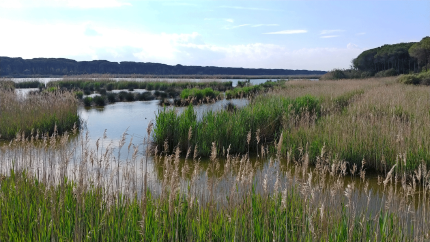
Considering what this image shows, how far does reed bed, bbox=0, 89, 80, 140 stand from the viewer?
9692 millimetres

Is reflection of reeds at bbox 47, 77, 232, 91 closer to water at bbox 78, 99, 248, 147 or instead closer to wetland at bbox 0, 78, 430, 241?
water at bbox 78, 99, 248, 147

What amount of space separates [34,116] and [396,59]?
5774cm

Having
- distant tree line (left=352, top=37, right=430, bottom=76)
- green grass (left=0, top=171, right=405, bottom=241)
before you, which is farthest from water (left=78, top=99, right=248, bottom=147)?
distant tree line (left=352, top=37, right=430, bottom=76)

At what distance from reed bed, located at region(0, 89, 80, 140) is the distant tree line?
4246cm

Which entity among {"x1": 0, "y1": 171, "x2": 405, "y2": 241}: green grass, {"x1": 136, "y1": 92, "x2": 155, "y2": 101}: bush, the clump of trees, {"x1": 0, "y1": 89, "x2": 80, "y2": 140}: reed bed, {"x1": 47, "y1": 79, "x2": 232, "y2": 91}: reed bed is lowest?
{"x1": 0, "y1": 171, "x2": 405, "y2": 241}: green grass

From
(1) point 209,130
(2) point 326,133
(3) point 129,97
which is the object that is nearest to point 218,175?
(1) point 209,130

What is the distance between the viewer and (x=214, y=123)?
8.77 meters

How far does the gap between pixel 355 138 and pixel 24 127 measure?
8872 mm

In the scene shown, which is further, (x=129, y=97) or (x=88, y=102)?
(x=129, y=97)

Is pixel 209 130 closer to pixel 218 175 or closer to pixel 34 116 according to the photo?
pixel 218 175

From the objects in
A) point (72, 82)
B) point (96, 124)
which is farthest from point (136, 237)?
point (72, 82)

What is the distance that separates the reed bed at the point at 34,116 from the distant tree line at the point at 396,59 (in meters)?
42.5

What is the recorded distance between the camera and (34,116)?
1037 centimetres

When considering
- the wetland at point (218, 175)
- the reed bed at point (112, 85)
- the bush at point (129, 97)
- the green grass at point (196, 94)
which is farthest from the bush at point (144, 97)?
the wetland at point (218, 175)
